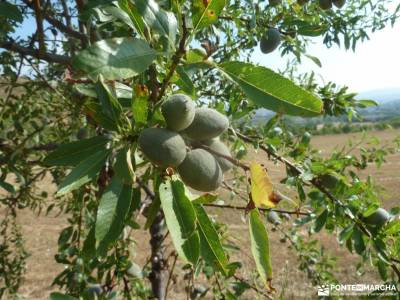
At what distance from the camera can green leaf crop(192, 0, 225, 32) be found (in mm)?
879

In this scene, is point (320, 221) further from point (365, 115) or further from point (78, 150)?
point (365, 115)

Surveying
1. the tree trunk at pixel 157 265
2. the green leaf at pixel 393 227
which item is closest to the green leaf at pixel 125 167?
the green leaf at pixel 393 227

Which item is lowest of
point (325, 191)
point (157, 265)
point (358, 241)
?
point (157, 265)

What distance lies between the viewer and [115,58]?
2.48 ft

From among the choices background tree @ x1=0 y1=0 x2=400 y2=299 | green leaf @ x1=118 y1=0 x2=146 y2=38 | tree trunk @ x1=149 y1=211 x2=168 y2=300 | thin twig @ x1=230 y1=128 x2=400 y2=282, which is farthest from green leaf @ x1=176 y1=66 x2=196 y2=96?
tree trunk @ x1=149 y1=211 x2=168 y2=300

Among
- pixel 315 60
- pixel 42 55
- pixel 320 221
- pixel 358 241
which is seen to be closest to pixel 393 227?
pixel 358 241

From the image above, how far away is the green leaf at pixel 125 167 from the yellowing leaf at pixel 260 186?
0.89 ft

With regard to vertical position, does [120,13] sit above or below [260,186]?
above

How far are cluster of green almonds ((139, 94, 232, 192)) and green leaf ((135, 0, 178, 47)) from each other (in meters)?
0.14

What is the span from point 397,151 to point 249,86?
1.87m

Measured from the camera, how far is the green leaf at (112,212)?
907mm

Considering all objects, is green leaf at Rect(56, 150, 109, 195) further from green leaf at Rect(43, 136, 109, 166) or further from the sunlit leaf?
the sunlit leaf

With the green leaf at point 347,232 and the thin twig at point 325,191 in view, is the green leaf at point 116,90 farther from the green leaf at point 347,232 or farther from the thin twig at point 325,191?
the green leaf at point 347,232

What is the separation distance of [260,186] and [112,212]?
34cm
